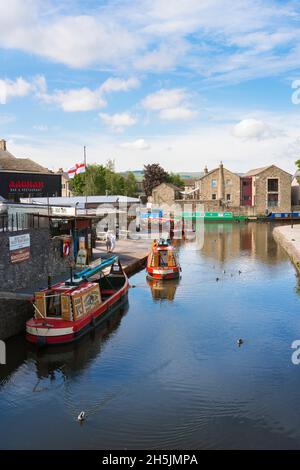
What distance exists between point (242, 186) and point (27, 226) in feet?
237

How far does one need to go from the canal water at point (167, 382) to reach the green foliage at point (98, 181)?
68.6m

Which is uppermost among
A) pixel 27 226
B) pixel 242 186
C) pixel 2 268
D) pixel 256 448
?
pixel 242 186

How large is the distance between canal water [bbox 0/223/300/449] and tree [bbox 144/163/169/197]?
276ft

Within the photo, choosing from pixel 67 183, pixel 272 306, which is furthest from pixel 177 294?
pixel 67 183

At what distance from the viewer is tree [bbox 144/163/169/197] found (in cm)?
11119

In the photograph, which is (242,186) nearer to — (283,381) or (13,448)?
(283,381)

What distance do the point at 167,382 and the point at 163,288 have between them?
1544 cm

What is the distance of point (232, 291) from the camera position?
30969mm

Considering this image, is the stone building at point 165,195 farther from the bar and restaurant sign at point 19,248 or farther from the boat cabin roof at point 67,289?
the boat cabin roof at point 67,289

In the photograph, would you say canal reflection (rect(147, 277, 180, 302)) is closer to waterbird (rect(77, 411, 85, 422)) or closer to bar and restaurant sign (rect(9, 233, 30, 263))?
bar and restaurant sign (rect(9, 233, 30, 263))

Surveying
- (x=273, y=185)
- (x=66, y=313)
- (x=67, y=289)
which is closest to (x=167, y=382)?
(x=66, y=313)

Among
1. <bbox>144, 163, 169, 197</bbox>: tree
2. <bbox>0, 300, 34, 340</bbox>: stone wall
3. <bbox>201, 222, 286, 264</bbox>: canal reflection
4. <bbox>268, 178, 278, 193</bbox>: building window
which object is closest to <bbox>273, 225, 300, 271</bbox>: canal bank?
<bbox>201, 222, 286, 264</bbox>: canal reflection

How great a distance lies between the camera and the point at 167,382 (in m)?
16.9

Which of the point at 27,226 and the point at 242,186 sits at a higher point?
the point at 242,186
